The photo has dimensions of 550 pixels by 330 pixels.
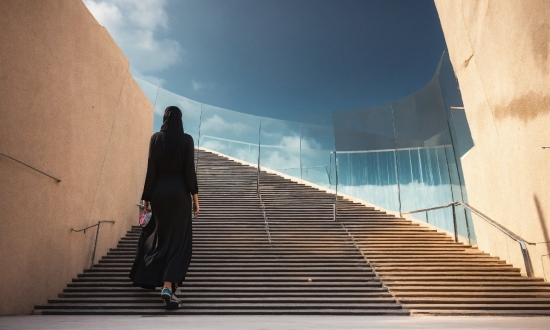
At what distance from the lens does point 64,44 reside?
4590mm

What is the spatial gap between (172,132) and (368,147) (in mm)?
11296

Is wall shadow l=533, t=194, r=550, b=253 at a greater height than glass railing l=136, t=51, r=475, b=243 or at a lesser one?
lesser

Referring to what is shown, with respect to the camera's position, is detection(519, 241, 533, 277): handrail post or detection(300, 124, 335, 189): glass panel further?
detection(300, 124, 335, 189): glass panel

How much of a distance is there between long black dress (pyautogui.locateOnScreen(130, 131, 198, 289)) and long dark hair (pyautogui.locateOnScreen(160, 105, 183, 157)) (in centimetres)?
4

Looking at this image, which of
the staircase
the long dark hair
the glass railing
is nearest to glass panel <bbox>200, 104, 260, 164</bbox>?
the glass railing

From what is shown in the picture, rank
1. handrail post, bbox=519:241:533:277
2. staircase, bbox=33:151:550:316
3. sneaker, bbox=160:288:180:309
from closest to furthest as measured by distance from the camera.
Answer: sneaker, bbox=160:288:180:309, staircase, bbox=33:151:550:316, handrail post, bbox=519:241:533:277

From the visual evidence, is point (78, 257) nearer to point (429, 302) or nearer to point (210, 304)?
point (210, 304)

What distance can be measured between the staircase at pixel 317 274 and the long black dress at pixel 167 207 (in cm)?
36

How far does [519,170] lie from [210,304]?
4230mm

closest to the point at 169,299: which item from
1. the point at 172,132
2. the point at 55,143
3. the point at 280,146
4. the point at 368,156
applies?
the point at 172,132

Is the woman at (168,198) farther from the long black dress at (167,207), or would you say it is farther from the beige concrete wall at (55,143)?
the beige concrete wall at (55,143)

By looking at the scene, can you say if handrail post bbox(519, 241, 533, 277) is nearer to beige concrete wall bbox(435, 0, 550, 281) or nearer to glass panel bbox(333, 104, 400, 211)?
beige concrete wall bbox(435, 0, 550, 281)

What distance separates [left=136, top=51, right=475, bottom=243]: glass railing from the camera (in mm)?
8391

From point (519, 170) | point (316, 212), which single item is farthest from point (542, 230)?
point (316, 212)
